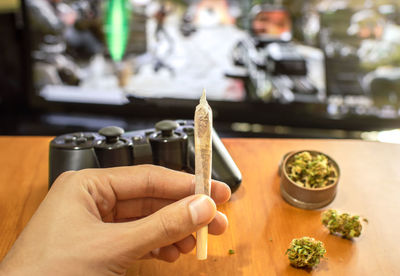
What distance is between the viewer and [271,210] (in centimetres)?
73

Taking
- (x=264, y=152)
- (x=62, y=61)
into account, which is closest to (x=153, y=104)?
(x=62, y=61)

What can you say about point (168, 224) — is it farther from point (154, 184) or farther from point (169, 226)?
point (154, 184)

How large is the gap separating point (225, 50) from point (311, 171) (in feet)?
3.41

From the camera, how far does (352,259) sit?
615 mm

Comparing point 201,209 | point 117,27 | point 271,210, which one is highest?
point 117,27

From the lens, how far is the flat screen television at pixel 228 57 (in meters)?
1.58

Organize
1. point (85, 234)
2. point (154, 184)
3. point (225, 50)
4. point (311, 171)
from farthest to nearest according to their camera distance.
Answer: point (225, 50), point (311, 171), point (154, 184), point (85, 234)

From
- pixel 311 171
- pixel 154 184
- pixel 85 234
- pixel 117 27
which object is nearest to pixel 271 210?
pixel 311 171

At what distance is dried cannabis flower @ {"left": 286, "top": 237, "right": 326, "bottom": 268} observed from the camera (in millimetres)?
581

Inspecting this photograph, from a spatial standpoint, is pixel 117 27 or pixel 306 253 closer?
pixel 306 253

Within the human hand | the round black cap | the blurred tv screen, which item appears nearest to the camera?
the human hand

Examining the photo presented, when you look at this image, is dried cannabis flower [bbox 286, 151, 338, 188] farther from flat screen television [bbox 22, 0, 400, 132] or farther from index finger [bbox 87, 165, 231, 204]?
flat screen television [bbox 22, 0, 400, 132]

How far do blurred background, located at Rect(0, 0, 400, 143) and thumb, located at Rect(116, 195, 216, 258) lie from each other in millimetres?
1242

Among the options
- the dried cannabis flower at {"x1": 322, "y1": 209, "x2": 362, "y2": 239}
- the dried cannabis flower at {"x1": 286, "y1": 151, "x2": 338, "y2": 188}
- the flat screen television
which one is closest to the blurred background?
the flat screen television
